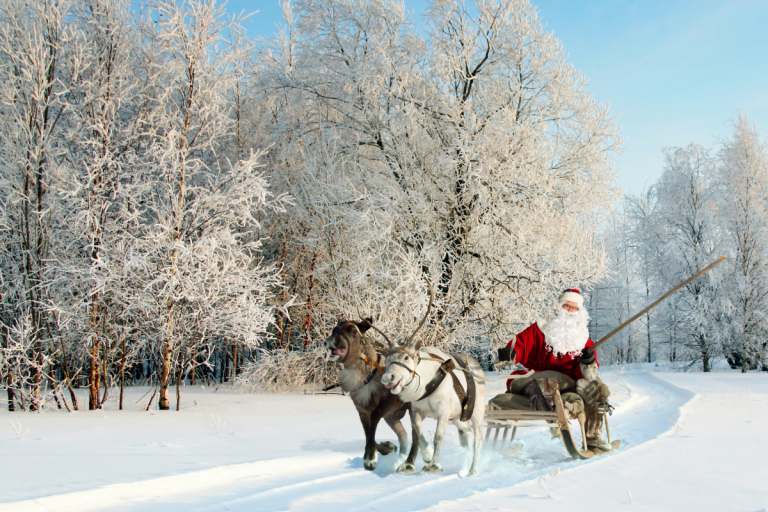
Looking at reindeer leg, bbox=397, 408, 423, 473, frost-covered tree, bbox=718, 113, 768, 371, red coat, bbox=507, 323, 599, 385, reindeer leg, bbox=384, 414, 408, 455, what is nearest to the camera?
reindeer leg, bbox=397, 408, 423, 473

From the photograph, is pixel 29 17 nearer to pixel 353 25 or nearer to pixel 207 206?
pixel 207 206

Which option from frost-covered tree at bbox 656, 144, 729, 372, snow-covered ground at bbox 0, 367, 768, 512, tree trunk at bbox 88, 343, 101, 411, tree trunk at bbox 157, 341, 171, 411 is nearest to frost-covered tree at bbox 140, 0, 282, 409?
tree trunk at bbox 157, 341, 171, 411

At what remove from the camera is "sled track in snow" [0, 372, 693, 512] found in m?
3.38

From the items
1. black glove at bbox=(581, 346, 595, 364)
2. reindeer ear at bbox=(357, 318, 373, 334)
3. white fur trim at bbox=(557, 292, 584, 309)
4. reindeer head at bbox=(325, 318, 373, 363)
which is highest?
Answer: white fur trim at bbox=(557, 292, 584, 309)

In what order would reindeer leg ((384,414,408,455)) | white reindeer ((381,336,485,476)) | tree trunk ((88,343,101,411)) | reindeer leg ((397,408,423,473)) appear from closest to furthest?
white reindeer ((381,336,485,476)) < reindeer leg ((397,408,423,473)) < reindeer leg ((384,414,408,455)) < tree trunk ((88,343,101,411))

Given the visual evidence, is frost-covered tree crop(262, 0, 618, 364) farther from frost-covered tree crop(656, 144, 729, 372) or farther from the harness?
frost-covered tree crop(656, 144, 729, 372)

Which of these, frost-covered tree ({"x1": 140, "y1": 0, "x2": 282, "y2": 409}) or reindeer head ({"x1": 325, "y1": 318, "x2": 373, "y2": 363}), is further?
frost-covered tree ({"x1": 140, "y1": 0, "x2": 282, "y2": 409})

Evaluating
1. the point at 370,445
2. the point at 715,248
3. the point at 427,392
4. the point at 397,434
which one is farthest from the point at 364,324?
the point at 715,248

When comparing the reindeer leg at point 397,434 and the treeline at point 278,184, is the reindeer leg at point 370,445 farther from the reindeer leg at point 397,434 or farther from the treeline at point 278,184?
the treeline at point 278,184

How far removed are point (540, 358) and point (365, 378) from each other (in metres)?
1.91

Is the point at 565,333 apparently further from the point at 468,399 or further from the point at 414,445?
the point at 414,445

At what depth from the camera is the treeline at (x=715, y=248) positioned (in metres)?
19.5

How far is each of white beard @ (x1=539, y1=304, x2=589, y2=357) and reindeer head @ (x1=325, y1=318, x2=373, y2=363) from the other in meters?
1.95

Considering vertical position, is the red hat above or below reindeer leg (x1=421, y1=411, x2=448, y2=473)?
above
